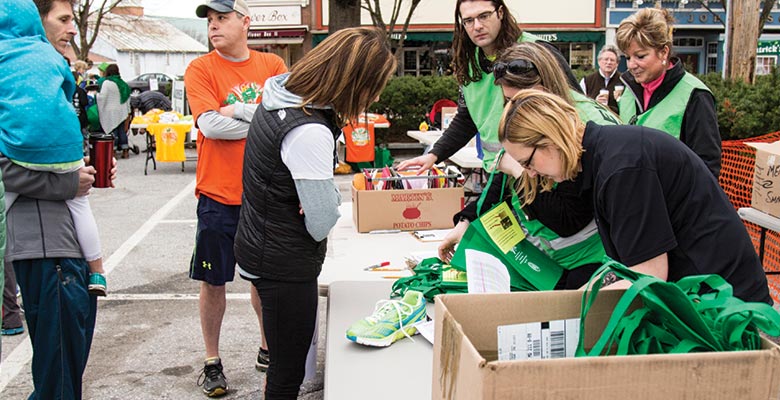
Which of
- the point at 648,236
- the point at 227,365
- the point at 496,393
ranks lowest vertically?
the point at 227,365

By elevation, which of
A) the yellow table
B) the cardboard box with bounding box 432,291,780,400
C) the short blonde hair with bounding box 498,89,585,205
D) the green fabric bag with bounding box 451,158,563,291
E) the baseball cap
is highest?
the baseball cap

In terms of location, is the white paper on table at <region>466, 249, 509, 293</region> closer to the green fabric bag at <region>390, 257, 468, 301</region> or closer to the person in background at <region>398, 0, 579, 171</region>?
the green fabric bag at <region>390, 257, 468, 301</region>

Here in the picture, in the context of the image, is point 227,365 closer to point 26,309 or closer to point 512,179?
point 26,309

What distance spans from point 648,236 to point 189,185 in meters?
9.20

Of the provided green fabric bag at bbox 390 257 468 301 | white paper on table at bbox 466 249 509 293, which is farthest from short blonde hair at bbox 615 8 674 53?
white paper on table at bbox 466 249 509 293

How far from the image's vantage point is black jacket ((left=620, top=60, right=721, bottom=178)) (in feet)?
10.4

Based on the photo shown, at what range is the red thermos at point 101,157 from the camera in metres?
2.84

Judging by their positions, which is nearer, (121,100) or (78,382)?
(78,382)

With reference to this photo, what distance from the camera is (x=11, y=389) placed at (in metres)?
3.73

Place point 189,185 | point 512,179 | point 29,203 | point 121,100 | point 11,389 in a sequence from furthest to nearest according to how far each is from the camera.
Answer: point 121,100 → point 189,185 → point 11,389 → point 512,179 → point 29,203

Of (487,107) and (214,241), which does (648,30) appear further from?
(214,241)

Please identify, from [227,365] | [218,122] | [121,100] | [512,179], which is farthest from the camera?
[121,100]

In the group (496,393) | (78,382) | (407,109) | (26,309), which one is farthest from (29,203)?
(407,109)

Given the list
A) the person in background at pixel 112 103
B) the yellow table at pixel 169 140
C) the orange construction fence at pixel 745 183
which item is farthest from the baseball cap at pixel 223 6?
the yellow table at pixel 169 140
